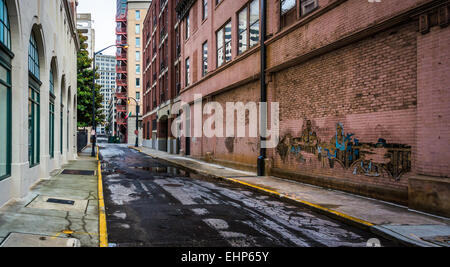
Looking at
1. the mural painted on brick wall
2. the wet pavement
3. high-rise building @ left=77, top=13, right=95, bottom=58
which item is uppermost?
high-rise building @ left=77, top=13, right=95, bottom=58

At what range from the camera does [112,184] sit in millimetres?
12047

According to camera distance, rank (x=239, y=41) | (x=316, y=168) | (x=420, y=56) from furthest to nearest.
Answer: (x=239, y=41), (x=316, y=168), (x=420, y=56)

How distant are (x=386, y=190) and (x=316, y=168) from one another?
3143 mm

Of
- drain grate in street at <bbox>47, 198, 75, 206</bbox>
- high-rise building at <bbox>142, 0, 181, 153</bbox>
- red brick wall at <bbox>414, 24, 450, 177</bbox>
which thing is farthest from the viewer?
high-rise building at <bbox>142, 0, 181, 153</bbox>

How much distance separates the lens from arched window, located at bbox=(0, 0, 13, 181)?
7.46m

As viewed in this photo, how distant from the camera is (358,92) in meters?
9.79

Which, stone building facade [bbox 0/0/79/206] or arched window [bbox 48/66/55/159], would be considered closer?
stone building facade [bbox 0/0/79/206]

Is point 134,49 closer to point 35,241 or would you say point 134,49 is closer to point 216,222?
point 216,222

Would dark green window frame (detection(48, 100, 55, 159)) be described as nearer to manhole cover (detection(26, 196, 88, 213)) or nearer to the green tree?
manhole cover (detection(26, 196, 88, 213))

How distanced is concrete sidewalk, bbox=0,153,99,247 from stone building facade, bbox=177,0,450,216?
7.06m

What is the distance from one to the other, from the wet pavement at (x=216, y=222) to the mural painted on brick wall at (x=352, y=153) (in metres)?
2.43

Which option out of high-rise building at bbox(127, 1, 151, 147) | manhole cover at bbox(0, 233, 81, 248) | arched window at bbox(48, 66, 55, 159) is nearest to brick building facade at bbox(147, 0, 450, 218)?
manhole cover at bbox(0, 233, 81, 248)
